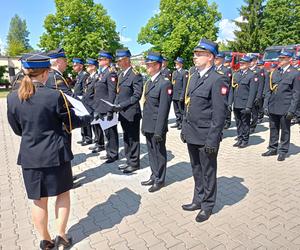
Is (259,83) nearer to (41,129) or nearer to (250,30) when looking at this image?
(41,129)

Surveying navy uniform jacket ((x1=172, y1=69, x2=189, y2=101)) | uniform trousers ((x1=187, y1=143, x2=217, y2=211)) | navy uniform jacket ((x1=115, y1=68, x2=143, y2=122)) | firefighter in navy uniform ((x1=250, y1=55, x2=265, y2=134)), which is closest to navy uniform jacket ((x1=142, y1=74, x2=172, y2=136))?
navy uniform jacket ((x1=115, y1=68, x2=143, y2=122))

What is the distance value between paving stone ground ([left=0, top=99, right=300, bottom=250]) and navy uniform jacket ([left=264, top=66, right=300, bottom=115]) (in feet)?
3.43

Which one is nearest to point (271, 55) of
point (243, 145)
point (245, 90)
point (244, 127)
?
point (245, 90)

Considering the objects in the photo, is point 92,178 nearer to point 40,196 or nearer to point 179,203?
point 179,203

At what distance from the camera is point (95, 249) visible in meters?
3.06

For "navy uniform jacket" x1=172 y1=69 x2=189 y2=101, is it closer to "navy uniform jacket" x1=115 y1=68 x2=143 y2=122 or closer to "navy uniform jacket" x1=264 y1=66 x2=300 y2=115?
"navy uniform jacket" x1=264 y1=66 x2=300 y2=115

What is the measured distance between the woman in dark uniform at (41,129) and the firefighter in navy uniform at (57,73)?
1.54 metres

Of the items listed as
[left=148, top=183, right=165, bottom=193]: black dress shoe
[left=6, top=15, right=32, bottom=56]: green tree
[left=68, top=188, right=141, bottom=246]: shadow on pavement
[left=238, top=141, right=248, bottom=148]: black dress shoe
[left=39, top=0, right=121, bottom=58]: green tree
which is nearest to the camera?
[left=68, top=188, right=141, bottom=246]: shadow on pavement

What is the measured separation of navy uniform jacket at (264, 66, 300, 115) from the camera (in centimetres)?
547

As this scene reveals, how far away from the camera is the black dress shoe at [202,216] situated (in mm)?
3564

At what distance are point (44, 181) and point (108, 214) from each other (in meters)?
1.34

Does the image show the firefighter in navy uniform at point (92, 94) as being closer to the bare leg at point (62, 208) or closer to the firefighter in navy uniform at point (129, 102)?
the firefighter in navy uniform at point (129, 102)

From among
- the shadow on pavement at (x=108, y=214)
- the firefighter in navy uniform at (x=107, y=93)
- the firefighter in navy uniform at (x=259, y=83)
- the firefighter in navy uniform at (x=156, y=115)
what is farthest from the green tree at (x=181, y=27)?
the shadow on pavement at (x=108, y=214)

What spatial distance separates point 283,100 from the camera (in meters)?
5.69
